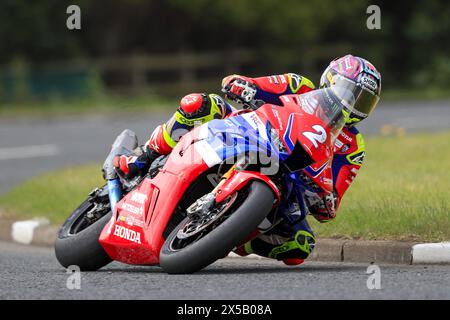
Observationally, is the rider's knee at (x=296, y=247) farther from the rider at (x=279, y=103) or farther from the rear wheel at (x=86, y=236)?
the rear wheel at (x=86, y=236)

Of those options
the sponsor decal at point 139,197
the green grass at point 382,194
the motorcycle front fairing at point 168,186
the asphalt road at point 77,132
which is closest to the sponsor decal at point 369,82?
the motorcycle front fairing at point 168,186

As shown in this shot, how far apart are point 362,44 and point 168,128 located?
2872cm

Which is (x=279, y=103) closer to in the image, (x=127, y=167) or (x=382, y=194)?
(x=127, y=167)

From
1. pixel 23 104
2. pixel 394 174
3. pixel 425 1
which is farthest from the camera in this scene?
pixel 425 1

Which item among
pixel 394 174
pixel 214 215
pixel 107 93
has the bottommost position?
pixel 107 93

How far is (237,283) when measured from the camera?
23.0 ft

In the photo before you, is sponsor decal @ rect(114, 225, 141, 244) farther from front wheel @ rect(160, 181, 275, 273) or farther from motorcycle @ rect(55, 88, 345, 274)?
front wheel @ rect(160, 181, 275, 273)

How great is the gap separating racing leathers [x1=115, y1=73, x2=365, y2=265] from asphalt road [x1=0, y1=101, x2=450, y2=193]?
255 inches

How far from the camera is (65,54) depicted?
33.7 meters

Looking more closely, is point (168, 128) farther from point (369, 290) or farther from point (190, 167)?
point (369, 290)

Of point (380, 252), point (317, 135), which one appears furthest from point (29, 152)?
point (317, 135)

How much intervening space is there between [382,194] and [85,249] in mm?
3257

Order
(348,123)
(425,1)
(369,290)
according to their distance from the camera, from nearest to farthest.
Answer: (369,290), (348,123), (425,1)

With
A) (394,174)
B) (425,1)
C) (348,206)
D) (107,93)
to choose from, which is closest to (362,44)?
(425,1)
